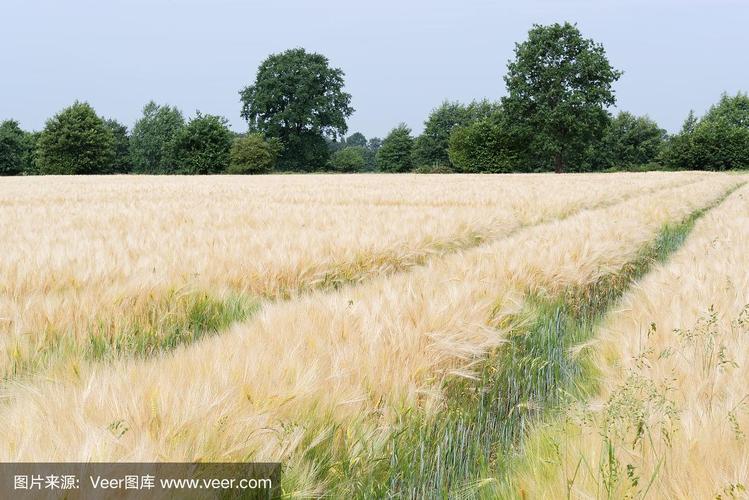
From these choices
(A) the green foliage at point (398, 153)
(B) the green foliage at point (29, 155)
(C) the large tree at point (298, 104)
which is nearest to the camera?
(C) the large tree at point (298, 104)

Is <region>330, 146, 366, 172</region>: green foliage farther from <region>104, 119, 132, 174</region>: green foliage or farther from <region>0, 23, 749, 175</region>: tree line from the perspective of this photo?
<region>104, 119, 132, 174</region>: green foliage

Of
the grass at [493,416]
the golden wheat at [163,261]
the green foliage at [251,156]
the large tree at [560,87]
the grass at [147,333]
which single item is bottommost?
the grass at [493,416]

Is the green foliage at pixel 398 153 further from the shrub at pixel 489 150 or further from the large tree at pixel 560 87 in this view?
the large tree at pixel 560 87

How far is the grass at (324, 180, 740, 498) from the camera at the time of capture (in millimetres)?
1688

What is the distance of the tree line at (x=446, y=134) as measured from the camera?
159 ft

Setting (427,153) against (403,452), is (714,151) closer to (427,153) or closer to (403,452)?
(427,153)

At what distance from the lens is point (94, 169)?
58.4 m

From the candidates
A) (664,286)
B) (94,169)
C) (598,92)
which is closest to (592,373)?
(664,286)

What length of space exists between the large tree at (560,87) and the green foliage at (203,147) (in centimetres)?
2943

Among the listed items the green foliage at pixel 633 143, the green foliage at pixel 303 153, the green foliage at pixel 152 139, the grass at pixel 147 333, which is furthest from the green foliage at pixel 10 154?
the grass at pixel 147 333

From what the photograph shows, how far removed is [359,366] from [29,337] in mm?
1615

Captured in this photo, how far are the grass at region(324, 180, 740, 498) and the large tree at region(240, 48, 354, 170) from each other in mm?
59772

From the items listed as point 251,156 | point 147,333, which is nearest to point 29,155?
point 251,156

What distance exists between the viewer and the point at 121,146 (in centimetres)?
8312
